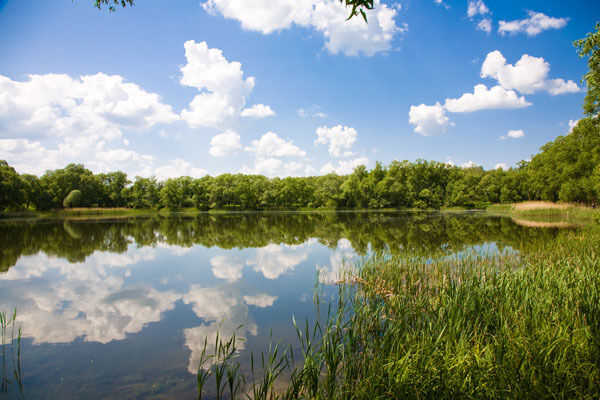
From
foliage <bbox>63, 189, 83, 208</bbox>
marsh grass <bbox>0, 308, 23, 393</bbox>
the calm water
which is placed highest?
foliage <bbox>63, 189, 83, 208</bbox>

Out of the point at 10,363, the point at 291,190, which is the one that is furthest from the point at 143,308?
the point at 291,190

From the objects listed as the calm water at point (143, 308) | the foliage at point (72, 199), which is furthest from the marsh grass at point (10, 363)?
Result: the foliage at point (72, 199)

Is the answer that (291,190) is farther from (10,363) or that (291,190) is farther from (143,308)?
(10,363)

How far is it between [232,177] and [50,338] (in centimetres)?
8805

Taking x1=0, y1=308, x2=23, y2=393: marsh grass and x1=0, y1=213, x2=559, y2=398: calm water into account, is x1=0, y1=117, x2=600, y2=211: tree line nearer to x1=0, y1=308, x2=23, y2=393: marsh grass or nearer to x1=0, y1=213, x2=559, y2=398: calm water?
x1=0, y1=213, x2=559, y2=398: calm water

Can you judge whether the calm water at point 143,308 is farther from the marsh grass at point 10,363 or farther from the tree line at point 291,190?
the tree line at point 291,190

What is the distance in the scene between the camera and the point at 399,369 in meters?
3.38

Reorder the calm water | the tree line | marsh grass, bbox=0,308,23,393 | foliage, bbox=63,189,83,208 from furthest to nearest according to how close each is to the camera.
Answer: the tree line < foliage, bbox=63,189,83,208 < the calm water < marsh grass, bbox=0,308,23,393

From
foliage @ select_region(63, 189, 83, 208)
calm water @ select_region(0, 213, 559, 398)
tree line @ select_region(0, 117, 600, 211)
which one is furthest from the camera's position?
tree line @ select_region(0, 117, 600, 211)

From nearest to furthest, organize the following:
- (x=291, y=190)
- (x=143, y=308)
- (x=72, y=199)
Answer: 1. (x=143, y=308)
2. (x=72, y=199)
3. (x=291, y=190)

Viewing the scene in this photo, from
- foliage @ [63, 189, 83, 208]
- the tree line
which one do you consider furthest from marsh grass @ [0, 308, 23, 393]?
foliage @ [63, 189, 83, 208]

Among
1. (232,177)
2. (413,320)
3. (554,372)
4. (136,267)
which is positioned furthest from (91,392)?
(232,177)

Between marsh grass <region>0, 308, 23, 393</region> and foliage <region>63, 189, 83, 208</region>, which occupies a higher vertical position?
foliage <region>63, 189, 83, 208</region>

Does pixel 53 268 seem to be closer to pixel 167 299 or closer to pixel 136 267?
pixel 136 267
